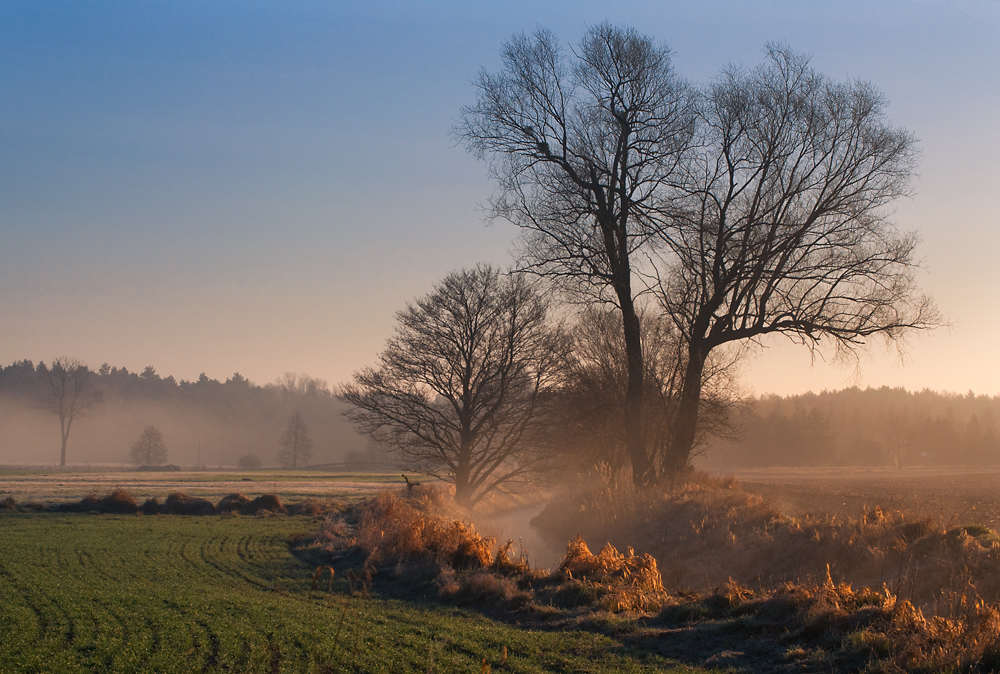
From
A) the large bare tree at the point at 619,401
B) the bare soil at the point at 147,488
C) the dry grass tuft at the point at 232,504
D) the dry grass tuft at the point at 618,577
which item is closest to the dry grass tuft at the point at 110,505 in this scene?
the bare soil at the point at 147,488

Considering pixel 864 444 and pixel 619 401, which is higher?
pixel 619 401

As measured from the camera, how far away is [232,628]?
670cm

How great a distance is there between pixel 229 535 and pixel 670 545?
433 inches

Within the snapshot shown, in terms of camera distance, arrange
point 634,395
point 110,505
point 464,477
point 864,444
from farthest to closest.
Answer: point 864,444 → point 464,477 → point 110,505 → point 634,395

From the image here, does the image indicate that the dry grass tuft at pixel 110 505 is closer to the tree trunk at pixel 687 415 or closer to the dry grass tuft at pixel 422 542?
the dry grass tuft at pixel 422 542

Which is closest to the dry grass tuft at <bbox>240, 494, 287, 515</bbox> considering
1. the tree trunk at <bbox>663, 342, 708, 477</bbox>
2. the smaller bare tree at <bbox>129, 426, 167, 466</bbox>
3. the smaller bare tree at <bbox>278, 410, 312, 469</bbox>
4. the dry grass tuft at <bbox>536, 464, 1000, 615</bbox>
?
the dry grass tuft at <bbox>536, 464, 1000, 615</bbox>

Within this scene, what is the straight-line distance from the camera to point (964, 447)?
54.6m

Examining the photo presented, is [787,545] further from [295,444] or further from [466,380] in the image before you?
[295,444]

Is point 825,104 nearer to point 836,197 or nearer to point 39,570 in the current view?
point 836,197

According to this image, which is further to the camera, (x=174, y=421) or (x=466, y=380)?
(x=174, y=421)

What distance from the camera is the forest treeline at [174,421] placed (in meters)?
105

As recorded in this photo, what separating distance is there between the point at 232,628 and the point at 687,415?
1364 centimetres

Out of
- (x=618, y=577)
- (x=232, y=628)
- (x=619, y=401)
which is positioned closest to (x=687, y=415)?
(x=619, y=401)

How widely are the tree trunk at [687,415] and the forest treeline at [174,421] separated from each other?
88061mm
